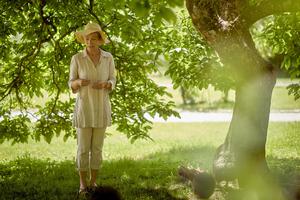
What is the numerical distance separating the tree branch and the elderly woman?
77.4 inches

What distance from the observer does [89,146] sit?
5.18 metres

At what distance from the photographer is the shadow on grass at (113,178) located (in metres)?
5.85

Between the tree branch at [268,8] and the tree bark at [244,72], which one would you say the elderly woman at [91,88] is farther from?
the tree branch at [268,8]

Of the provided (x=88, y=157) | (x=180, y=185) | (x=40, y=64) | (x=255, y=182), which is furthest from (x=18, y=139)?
(x=255, y=182)

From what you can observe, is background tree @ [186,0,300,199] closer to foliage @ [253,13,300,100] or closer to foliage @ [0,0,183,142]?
foliage @ [253,13,300,100]

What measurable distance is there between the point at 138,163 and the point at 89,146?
10.6ft

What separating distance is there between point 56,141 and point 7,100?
4.52 meters

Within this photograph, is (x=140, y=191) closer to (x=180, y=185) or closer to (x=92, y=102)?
(x=180, y=185)

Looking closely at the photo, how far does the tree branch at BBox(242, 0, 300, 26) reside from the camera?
500cm

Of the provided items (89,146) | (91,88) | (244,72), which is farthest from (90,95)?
(244,72)

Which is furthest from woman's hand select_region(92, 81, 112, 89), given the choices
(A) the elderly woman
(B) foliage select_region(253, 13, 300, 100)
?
(B) foliage select_region(253, 13, 300, 100)

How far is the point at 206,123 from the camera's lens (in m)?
15.3

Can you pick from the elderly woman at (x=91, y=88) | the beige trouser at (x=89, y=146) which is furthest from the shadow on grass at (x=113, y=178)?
the elderly woman at (x=91, y=88)

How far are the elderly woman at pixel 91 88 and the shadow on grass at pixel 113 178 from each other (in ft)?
3.18
